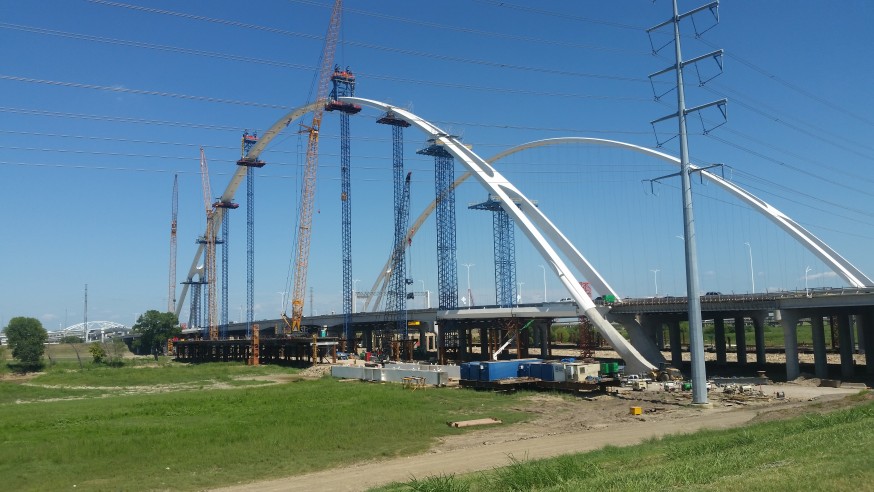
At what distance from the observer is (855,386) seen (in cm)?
5275

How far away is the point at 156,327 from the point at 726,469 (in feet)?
553

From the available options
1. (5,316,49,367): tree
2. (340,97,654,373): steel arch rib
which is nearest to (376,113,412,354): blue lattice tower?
(340,97,654,373): steel arch rib

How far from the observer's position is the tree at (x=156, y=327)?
165m

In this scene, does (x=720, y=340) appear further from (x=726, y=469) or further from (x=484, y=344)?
(x=726, y=469)

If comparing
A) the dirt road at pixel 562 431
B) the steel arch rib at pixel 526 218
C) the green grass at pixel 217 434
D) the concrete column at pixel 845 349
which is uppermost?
Result: the steel arch rib at pixel 526 218

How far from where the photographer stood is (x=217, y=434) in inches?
1344

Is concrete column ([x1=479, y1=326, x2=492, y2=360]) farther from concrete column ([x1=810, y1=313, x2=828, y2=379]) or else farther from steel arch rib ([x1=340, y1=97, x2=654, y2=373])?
concrete column ([x1=810, y1=313, x2=828, y2=379])

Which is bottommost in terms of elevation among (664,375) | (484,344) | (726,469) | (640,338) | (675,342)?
(664,375)

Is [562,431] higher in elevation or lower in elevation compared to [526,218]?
lower

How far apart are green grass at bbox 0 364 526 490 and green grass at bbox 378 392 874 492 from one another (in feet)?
31.2

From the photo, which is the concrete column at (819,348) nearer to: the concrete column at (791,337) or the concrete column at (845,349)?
the concrete column at (791,337)

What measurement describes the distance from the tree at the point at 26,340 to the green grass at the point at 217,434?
212 feet

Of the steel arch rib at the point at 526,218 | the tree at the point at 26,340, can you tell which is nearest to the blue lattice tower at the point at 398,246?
the steel arch rib at the point at 526,218

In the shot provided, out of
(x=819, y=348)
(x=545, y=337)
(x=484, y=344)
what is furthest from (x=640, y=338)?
(x=484, y=344)
